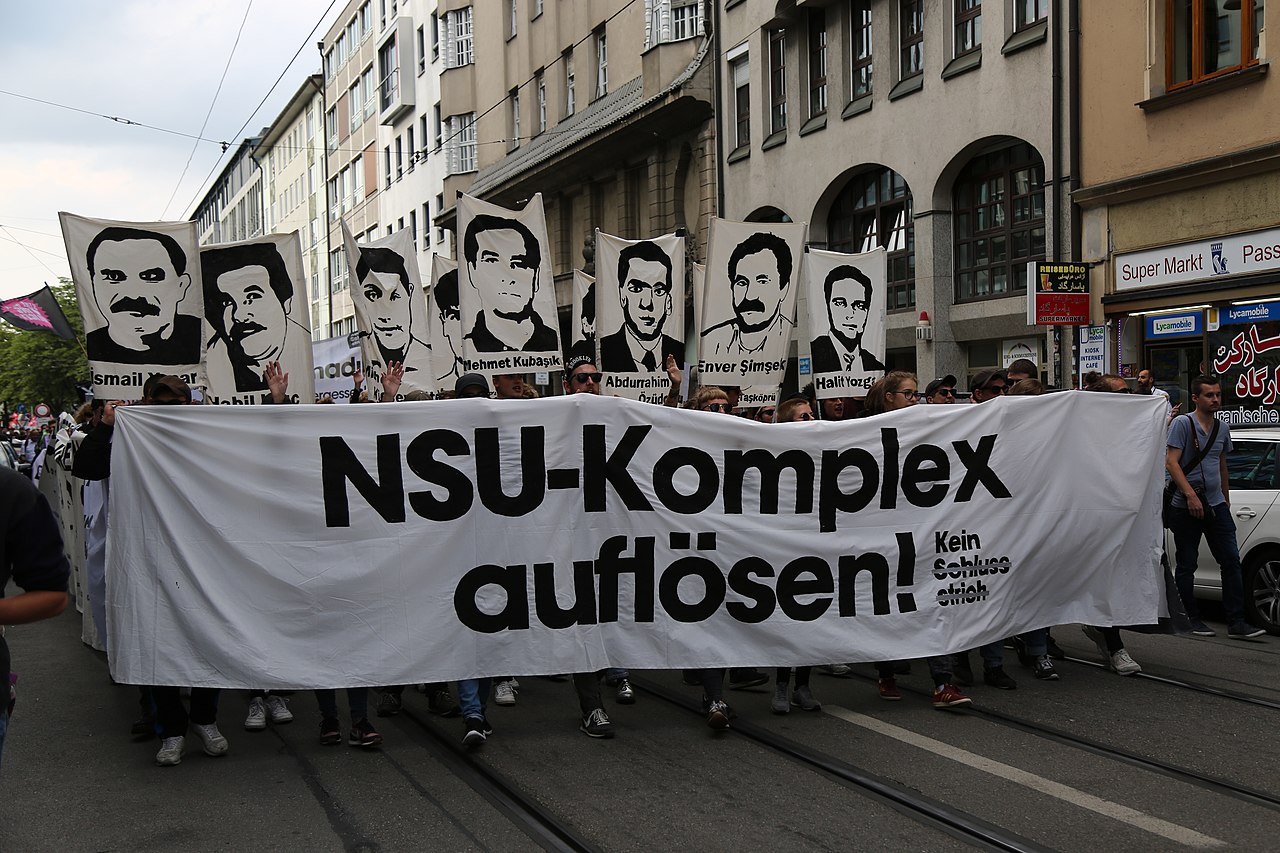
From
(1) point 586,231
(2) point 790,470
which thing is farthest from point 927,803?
(1) point 586,231

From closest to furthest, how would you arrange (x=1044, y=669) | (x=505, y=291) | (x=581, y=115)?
(x=1044, y=669) < (x=505, y=291) < (x=581, y=115)

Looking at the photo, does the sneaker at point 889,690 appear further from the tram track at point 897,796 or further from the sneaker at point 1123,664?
the sneaker at point 1123,664

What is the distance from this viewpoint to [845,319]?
12133 mm

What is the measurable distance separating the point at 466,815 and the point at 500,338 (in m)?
6.63

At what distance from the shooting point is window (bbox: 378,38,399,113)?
54.9 m

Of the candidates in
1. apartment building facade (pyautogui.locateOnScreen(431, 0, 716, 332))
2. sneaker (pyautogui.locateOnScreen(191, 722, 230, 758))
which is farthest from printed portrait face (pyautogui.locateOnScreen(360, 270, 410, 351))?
apartment building facade (pyautogui.locateOnScreen(431, 0, 716, 332))

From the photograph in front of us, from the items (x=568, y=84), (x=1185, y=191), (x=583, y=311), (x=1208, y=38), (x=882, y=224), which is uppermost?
(x=568, y=84)

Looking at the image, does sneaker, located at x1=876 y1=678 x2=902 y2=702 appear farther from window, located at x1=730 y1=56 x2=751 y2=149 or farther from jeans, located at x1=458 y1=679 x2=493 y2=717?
window, located at x1=730 y1=56 x2=751 y2=149

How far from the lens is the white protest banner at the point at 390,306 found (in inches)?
516

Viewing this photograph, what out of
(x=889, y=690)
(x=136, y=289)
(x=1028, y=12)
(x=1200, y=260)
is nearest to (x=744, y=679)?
(x=889, y=690)

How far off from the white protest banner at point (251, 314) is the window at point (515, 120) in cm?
3173

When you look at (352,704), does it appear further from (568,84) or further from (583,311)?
(568,84)

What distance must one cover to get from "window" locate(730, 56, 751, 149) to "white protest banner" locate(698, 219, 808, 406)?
1628 cm

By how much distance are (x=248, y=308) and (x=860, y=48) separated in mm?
16251
